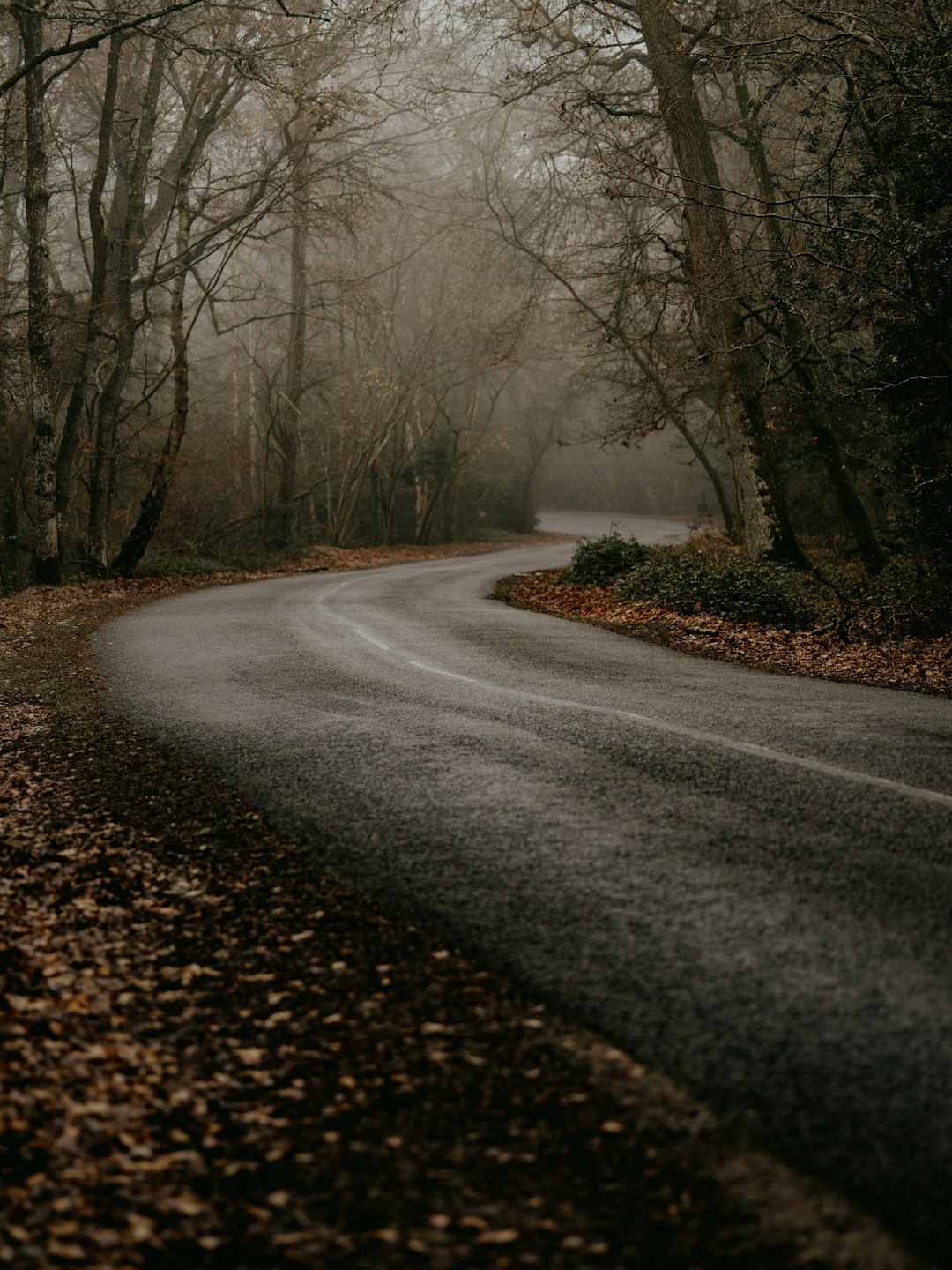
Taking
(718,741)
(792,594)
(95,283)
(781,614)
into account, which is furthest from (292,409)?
(718,741)

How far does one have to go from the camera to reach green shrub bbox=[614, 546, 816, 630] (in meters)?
13.6

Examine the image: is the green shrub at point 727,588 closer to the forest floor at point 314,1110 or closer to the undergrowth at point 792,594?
the undergrowth at point 792,594

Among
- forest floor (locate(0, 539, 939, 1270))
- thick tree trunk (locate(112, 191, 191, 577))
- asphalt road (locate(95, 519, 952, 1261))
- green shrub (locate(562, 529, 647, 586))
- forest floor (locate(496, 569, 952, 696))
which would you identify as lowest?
forest floor (locate(0, 539, 939, 1270))

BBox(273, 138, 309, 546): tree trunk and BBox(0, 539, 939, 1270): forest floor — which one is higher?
BBox(273, 138, 309, 546): tree trunk

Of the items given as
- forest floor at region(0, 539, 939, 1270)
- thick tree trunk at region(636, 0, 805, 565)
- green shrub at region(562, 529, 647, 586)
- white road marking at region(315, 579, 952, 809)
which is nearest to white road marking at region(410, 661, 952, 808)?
white road marking at region(315, 579, 952, 809)

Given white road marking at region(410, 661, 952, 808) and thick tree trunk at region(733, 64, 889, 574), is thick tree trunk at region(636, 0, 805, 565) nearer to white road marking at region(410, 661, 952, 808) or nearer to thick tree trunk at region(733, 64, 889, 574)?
thick tree trunk at region(733, 64, 889, 574)

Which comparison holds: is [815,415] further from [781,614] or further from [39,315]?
[39,315]

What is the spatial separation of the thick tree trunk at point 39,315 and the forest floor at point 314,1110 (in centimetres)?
1497

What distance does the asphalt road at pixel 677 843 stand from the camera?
318 centimetres

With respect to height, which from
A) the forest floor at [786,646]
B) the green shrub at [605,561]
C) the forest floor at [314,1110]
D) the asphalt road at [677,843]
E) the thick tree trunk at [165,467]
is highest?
the thick tree trunk at [165,467]

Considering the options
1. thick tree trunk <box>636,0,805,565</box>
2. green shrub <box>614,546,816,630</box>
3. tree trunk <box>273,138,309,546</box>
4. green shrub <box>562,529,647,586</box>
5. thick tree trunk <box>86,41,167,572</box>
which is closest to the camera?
green shrub <box>614,546,816,630</box>

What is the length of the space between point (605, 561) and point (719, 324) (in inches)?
196

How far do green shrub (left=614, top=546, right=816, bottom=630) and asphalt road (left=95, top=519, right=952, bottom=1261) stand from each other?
3.39 meters

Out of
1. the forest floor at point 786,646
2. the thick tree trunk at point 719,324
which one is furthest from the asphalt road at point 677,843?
the thick tree trunk at point 719,324
